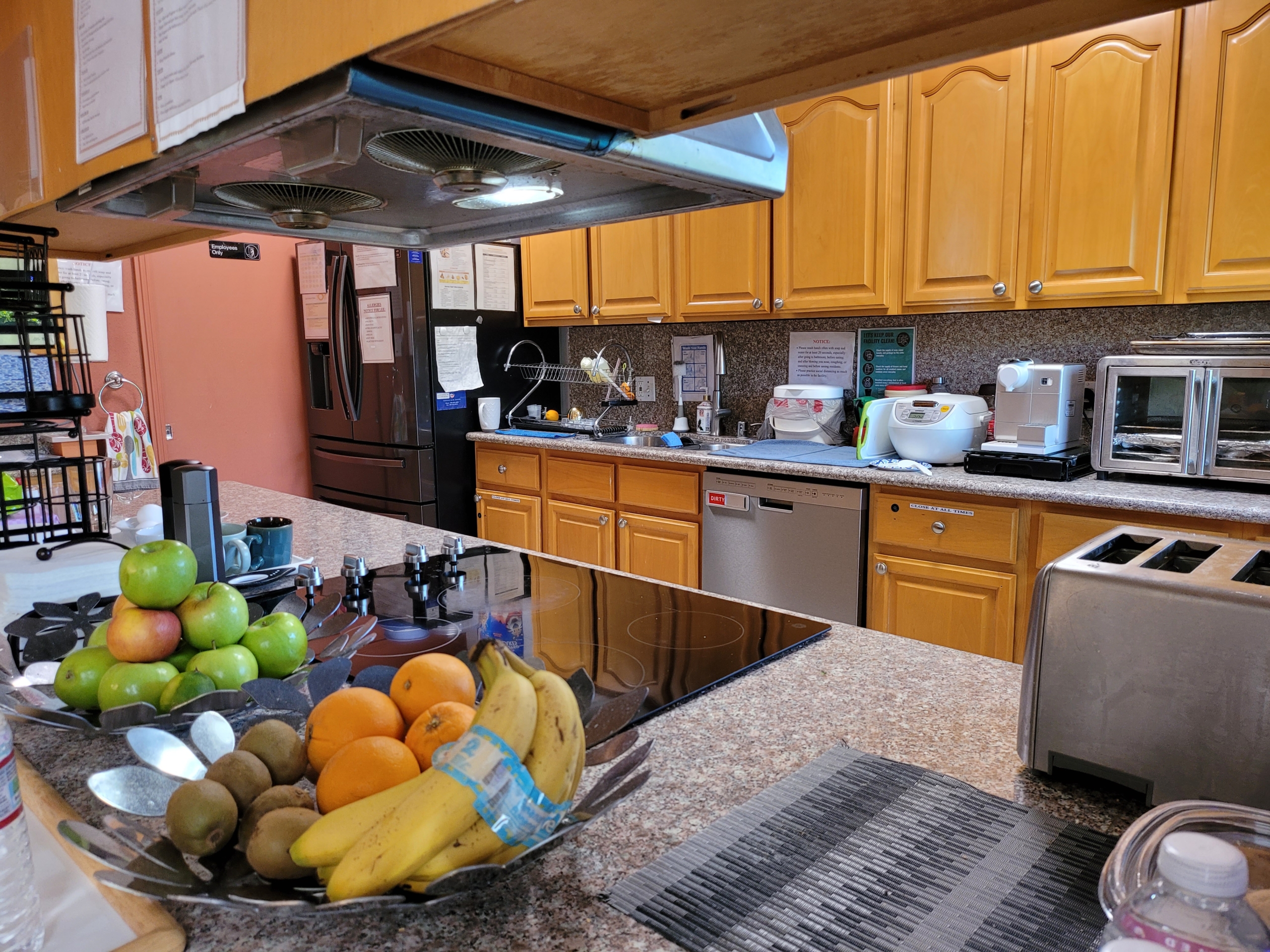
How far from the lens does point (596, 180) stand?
41.1 inches

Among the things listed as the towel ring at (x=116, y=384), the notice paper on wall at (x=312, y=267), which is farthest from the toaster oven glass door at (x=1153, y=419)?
the towel ring at (x=116, y=384)

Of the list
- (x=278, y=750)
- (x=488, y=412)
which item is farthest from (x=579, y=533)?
(x=278, y=750)

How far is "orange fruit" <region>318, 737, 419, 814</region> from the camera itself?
59 cm

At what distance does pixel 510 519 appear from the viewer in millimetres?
3742

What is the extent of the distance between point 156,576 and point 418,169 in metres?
0.54

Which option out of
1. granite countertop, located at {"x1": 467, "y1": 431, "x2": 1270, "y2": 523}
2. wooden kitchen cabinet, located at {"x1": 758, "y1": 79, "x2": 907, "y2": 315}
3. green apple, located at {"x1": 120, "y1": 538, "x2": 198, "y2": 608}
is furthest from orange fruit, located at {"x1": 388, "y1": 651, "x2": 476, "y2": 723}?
wooden kitchen cabinet, located at {"x1": 758, "y1": 79, "x2": 907, "y2": 315}

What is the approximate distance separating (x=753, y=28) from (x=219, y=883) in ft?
2.36

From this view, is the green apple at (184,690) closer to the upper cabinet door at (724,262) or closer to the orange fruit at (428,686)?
the orange fruit at (428,686)

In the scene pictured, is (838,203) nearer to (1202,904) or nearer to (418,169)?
(418,169)

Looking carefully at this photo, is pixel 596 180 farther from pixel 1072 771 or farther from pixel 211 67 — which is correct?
pixel 1072 771

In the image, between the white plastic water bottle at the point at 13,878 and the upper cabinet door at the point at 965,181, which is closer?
the white plastic water bottle at the point at 13,878

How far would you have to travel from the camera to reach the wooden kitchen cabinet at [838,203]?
9.12 ft

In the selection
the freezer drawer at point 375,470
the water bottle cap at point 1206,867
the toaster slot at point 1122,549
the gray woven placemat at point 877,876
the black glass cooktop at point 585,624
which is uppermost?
the toaster slot at point 1122,549

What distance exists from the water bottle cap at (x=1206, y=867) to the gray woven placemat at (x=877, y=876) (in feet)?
0.67
